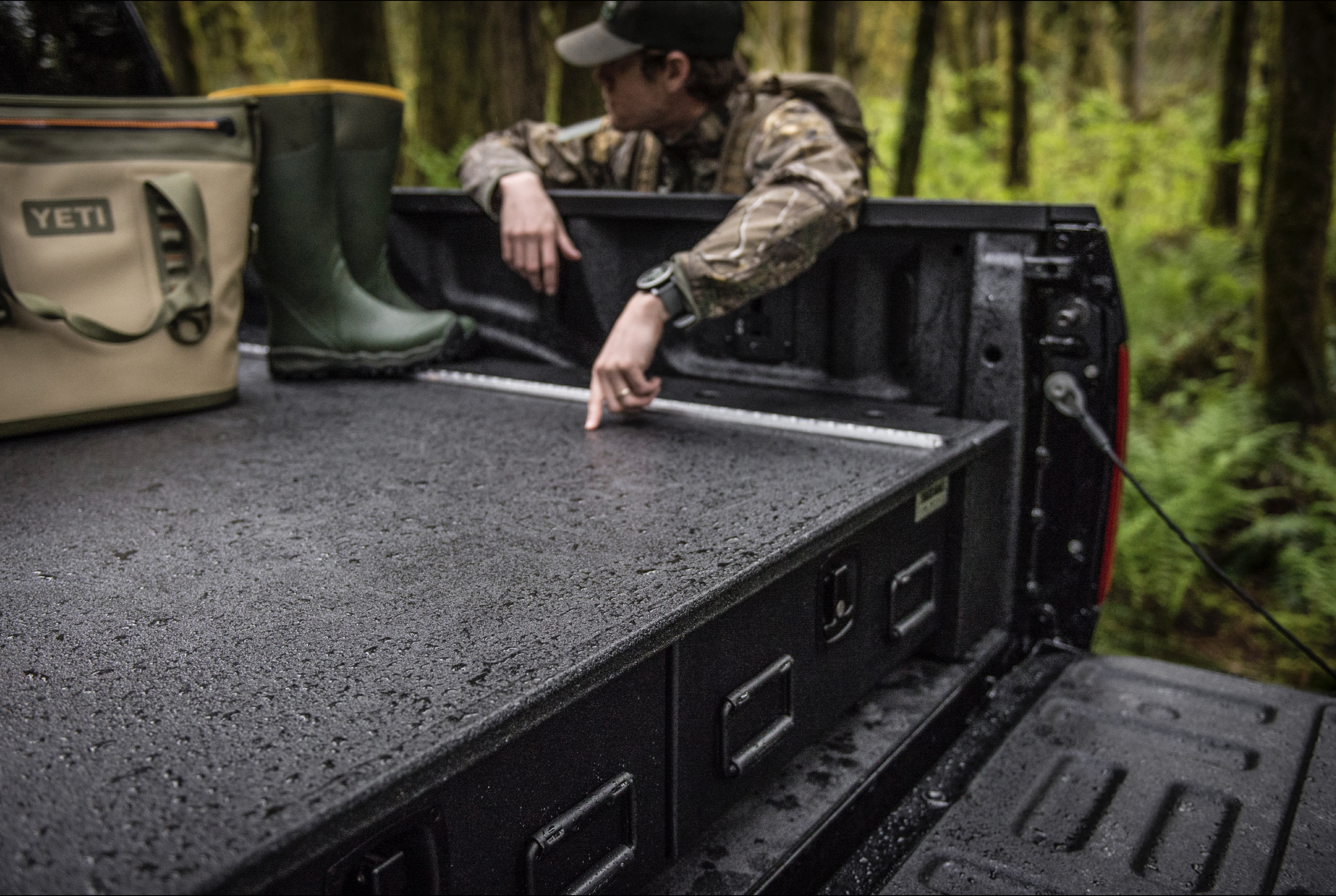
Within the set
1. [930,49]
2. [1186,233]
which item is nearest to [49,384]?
[930,49]

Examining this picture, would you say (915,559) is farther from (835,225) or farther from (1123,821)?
(835,225)

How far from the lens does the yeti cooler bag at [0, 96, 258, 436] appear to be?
186cm

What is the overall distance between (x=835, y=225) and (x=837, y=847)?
1190 millimetres

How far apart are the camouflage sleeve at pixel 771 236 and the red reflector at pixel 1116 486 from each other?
1.95 feet

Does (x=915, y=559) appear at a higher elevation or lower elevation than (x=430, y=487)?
lower

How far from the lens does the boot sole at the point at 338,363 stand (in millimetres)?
2475

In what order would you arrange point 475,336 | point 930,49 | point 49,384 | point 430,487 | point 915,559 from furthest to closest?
point 930,49
point 475,336
point 49,384
point 915,559
point 430,487

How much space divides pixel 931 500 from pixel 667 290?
0.68 m

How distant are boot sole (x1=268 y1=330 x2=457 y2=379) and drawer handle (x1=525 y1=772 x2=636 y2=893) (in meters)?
1.60

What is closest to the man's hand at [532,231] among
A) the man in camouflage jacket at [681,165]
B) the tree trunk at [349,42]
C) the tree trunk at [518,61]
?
the man in camouflage jacket at [681,165]

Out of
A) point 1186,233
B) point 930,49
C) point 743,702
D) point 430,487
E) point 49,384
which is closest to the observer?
point 743,702

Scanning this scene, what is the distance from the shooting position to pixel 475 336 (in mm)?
2662

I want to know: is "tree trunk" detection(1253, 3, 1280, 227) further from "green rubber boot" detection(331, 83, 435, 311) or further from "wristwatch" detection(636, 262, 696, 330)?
"green rubber boot" detection(331, 83, 435, 311)

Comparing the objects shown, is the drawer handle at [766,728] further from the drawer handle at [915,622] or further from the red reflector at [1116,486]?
the red reflector at [1116,486]
